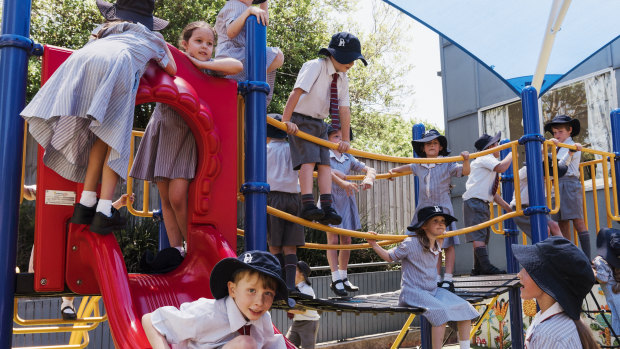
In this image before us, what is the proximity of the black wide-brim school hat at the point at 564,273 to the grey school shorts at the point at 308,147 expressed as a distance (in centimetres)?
227

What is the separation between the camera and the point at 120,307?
2.52m

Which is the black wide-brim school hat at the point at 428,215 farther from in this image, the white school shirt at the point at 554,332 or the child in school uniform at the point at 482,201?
the white school shirt at the point at 554,332

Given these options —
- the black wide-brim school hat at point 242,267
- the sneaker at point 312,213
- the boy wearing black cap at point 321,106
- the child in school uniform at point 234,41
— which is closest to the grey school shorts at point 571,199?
the boy wearing black cap at point 321,106

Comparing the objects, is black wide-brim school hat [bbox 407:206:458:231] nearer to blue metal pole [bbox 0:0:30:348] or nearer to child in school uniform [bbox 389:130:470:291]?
child in school uniform [bbox 389:130:470:291]

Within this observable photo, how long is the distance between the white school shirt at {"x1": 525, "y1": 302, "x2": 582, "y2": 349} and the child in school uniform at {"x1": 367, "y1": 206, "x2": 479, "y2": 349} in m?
2.38

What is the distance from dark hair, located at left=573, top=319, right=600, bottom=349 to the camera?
6.82 ft

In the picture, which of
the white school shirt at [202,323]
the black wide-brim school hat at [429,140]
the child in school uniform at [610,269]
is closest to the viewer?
the white school shirt at [202,323]

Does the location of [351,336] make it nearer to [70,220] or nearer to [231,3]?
[231,3]

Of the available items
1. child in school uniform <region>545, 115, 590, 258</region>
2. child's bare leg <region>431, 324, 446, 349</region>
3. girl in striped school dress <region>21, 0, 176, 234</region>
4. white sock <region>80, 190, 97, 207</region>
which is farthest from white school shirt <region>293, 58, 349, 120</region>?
child in school uniform <region>545, 115, 590, 258</region>

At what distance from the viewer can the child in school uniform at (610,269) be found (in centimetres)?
604

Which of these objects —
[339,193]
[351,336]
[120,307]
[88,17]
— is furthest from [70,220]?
[88,17]

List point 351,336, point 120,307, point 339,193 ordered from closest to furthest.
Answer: point 120,307 → point 339,193 → point 351,336

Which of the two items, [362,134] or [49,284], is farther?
[362,134]

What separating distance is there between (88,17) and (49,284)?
11.0m
